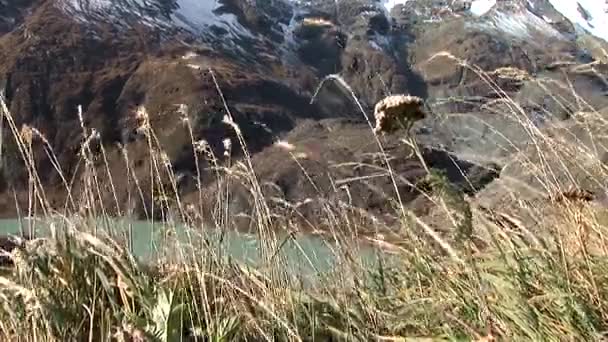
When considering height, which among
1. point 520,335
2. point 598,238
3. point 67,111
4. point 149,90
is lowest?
point 67,111

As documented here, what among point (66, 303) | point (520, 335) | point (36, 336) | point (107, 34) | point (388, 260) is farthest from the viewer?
point (107, 34)

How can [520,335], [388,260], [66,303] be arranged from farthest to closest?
[388,260] < [66,303] < [520,335]

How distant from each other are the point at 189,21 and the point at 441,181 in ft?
655

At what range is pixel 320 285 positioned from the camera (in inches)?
139

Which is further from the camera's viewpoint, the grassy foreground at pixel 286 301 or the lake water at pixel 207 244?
the lake water at pixel 207 244

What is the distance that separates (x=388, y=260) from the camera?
4.09 m

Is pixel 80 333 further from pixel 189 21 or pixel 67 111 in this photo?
pixel 189 21

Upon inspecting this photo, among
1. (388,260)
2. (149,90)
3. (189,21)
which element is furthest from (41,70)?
(388,260)

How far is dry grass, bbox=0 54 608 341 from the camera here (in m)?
2.11

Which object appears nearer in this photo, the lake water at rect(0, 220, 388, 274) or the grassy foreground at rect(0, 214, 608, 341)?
the grassy foreground at rect(0, 214, 608, 341)

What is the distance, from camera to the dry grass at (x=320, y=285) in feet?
6.93

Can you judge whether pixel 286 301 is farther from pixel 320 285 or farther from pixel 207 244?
pixel 320 285

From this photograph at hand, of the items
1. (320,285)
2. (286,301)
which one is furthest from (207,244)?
(320,285)

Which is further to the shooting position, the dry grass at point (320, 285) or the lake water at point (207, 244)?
the lake water at point (207, 244)
